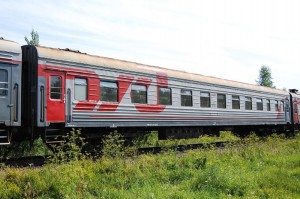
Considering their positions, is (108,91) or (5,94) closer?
(5,94)

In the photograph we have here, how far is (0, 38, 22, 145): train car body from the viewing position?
9.66 m

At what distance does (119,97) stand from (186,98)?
4.03 meters

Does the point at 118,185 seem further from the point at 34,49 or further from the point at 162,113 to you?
the point at 162,113

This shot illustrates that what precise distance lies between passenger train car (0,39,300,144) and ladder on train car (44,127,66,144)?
3 cm

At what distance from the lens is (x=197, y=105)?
16.1 m

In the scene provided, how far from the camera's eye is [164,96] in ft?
47.3

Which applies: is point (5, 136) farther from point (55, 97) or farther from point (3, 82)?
point (55, 97)

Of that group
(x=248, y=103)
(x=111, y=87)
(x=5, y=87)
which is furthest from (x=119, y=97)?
(x=248, y=103)

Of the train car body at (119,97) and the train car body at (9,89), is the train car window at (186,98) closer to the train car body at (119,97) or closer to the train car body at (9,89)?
the train car body at (119,97)

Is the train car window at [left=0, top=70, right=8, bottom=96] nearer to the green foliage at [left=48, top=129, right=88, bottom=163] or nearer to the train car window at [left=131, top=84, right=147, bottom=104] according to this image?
the green foliage at [left=48, top=129, right=88, bottom=163]

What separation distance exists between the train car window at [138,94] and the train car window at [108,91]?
2.63 feet

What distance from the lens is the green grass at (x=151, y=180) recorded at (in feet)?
21.7

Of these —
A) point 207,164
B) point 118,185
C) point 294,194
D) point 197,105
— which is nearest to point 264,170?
point 207,164

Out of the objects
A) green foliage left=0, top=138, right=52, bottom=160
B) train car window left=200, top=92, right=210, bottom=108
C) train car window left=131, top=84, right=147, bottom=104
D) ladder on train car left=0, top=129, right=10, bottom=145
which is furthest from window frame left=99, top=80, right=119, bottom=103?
train car window left=200, top=92, right=210, bottom=108
